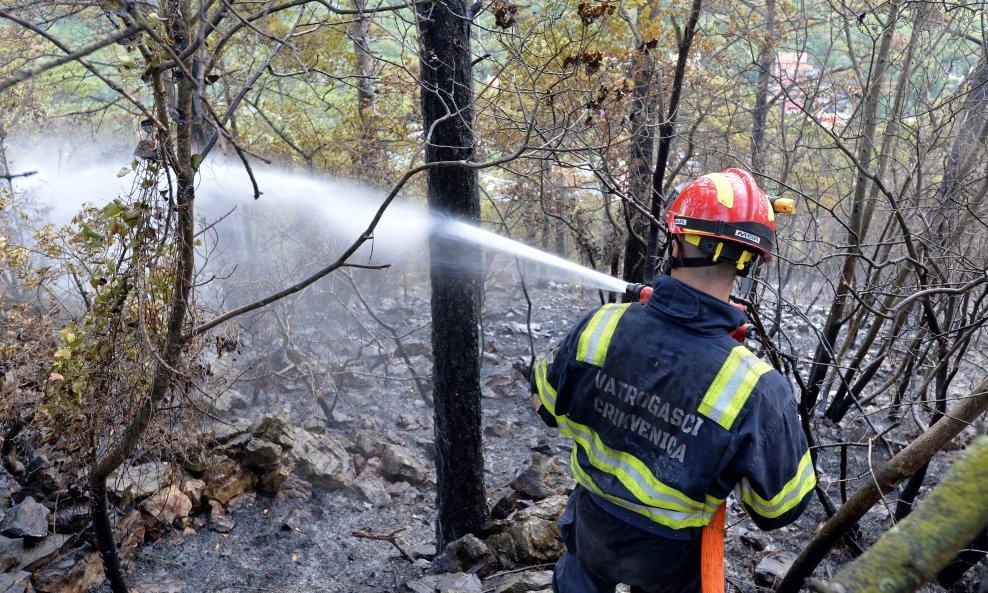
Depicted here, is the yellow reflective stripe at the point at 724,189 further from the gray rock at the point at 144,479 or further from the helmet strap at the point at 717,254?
the gray rock at the point at 144,479

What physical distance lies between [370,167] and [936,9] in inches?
287

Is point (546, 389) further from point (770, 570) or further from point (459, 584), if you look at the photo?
point (770, 570)

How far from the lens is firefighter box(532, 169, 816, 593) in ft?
7.41

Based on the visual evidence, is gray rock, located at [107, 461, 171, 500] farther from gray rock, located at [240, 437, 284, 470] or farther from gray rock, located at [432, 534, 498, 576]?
gray rock, located at [432, 534, 498, 576]

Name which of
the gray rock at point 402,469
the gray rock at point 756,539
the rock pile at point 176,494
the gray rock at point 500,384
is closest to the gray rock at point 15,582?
the rock pile at point 176,494

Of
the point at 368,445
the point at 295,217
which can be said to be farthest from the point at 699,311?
the point at 295,217

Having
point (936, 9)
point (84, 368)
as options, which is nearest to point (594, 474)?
point (84, 368)

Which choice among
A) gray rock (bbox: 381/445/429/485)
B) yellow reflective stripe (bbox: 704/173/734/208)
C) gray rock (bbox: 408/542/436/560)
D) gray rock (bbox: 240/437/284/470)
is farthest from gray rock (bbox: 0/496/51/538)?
yellow reflective stripe (bbox: 704/173/734/208)

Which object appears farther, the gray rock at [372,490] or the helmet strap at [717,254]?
the gray rock at [372,490]

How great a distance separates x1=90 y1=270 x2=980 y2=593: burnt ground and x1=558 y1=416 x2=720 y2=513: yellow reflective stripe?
1.36 metres

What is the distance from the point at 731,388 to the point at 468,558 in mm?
2898

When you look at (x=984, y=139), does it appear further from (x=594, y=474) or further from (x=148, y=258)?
(x=148, y=258)

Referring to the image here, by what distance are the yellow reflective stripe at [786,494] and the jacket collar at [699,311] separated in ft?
1.66

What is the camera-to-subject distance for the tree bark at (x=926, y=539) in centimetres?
77
